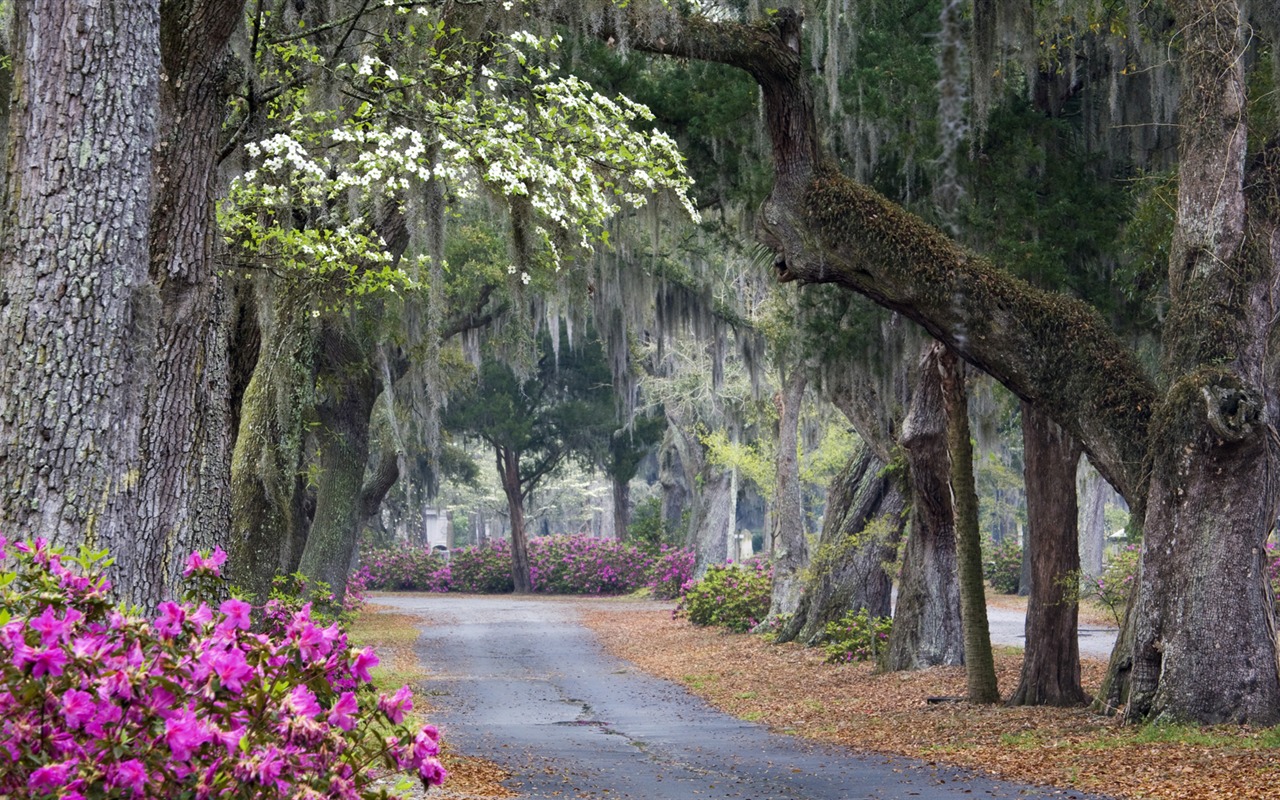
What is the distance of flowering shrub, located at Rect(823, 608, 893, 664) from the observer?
1761cm

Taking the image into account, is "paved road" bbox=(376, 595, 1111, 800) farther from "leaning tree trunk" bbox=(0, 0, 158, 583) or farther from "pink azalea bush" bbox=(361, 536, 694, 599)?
"pink azalea bush" bbox=(361, 536, 694, 599)

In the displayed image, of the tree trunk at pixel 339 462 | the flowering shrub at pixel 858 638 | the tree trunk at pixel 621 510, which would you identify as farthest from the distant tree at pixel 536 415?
the flowering shrub at pixel 858 638

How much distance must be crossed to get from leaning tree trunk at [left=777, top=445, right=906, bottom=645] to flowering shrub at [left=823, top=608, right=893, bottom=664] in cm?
66

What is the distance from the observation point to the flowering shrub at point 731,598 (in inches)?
952

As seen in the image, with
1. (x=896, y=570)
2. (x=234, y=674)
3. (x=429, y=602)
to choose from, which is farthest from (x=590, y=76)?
(x=429, y=602)

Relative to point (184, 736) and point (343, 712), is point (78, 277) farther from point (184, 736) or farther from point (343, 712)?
point (184, 736)

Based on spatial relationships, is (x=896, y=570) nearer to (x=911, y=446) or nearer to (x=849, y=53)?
(x=911, y=446)

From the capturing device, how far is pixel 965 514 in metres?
12.8

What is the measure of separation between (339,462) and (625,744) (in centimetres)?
862

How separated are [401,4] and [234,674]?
716 cm

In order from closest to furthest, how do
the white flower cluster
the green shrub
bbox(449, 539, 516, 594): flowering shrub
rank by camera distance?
the white flower cluster
the green shrub
bbox(449, 539, 516, 594): flowering shrub

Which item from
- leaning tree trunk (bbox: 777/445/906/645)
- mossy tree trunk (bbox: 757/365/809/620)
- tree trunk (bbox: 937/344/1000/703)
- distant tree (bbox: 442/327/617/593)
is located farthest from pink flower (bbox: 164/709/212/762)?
distant tree (bbox: 442/327/617/593)

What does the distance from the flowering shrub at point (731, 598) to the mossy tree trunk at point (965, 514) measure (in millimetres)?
10756

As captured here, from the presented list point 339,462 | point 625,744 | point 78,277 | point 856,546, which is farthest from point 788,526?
point 78,277
